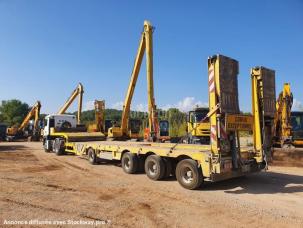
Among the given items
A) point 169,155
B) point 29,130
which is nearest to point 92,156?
point 169,155

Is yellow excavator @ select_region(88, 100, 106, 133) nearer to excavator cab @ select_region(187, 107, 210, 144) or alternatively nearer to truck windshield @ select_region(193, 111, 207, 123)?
excavator cab @ select_region(187, 107, 210, 144)

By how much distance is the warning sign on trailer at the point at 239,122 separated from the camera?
349 inches

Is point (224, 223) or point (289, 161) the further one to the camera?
point (289, 161)

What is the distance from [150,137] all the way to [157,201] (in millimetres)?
10188

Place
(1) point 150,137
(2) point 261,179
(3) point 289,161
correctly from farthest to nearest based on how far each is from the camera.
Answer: (1) point 150,137
(3) point 289,161
(2) point 261,179

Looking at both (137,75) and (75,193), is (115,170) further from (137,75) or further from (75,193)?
(137,75)

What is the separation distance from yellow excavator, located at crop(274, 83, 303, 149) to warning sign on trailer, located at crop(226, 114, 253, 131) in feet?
30.7

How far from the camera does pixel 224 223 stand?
20.1ft

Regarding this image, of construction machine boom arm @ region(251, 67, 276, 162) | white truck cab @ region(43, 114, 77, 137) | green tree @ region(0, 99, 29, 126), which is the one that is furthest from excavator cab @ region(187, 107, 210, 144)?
green tree @ region(0, 99, 29, 126)

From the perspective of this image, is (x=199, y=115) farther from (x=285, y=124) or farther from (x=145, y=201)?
(x=145, y=201)

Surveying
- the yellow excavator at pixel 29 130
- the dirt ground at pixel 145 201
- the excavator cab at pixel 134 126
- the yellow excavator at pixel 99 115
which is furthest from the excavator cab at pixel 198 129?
the yellow excavator at pixel 29 130

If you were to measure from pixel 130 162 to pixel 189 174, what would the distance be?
3139 mm

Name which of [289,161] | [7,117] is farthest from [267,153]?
[7,117]

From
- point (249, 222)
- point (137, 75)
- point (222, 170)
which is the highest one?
point (137, 75)
